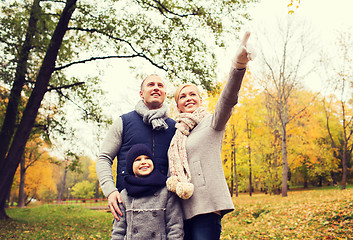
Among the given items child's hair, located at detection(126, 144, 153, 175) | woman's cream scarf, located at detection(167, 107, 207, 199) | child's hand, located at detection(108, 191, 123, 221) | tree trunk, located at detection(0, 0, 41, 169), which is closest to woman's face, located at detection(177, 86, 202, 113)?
woman's cream scarf, located at detection(167, 107, 207, 199)

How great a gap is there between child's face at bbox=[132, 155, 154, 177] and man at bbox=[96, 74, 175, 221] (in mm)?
119

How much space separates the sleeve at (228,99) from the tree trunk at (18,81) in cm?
931

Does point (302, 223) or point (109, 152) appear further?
point (302, 223)

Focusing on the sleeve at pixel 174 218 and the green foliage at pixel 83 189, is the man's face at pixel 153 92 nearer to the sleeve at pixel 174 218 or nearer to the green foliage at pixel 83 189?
the sleeve at pixel 174 218

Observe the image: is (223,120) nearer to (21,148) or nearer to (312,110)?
(21,148)

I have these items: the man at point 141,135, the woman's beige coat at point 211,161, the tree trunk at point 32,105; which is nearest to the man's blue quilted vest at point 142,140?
the man at point 141,135

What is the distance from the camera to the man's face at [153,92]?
2.65 metres

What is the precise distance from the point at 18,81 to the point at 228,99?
35.0 ft

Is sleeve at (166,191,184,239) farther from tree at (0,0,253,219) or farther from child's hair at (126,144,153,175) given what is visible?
tree at (0,0,253,219)

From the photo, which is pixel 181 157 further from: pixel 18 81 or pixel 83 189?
pixel 83 189

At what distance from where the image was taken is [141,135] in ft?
8.21

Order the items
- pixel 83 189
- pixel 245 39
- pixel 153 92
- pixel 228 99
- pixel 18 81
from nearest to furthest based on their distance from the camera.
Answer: pixel 245 39
pixel 228 99
pixel 153 92
pixel 18 81
pixel 83 189

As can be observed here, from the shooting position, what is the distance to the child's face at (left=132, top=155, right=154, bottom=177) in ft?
7.27

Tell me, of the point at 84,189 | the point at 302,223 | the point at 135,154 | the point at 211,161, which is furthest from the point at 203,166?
the point at 84,189
